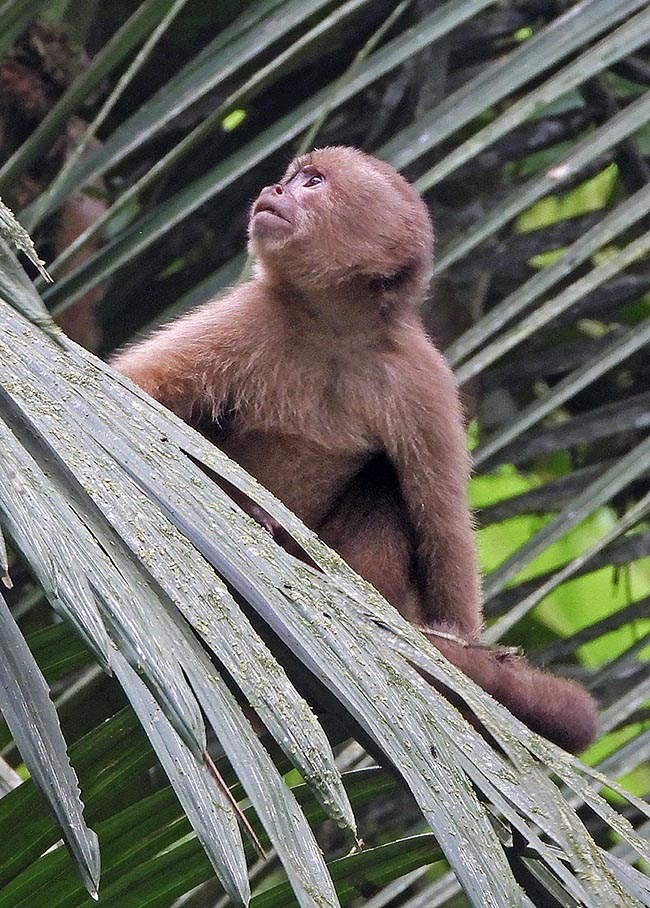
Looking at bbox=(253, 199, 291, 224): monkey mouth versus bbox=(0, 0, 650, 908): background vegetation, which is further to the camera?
bbox=(253, 199, 291, 224): monkey mouth

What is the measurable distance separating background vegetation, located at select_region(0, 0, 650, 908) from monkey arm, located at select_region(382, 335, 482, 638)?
10cm

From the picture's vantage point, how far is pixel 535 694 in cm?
235

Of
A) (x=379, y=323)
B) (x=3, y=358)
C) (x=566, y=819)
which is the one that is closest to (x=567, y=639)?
(x=379, y=323)

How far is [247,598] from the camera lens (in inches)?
45.1

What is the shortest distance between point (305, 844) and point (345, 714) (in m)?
0.20

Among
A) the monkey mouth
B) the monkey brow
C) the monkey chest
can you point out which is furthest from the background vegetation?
the monkey chest

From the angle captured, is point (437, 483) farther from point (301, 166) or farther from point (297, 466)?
point (301, 166)

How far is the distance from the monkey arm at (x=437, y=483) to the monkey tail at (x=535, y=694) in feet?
1.17

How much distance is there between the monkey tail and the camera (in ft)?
7.67

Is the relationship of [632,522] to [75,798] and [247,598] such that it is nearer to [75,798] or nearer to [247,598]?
[247,598]

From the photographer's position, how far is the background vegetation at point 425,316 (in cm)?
114

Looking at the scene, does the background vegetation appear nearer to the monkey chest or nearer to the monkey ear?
the monkey ear

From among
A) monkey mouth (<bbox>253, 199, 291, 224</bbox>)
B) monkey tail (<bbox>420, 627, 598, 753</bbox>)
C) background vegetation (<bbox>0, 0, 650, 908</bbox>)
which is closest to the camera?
background vegetation (<bbox>0, 0, 650, 908</bbox>)

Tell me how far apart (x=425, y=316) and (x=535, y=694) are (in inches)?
71.1
